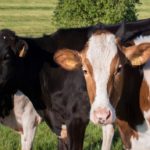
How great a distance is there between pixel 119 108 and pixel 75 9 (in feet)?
54.9

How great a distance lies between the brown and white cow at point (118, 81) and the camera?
5023 mm

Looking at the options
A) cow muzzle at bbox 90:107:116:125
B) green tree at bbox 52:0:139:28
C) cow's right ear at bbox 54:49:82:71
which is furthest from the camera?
green tree at bbox 52:0:139:28

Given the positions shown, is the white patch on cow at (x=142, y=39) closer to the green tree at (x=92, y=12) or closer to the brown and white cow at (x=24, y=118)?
the brown and white cow at (x=24, y=118)

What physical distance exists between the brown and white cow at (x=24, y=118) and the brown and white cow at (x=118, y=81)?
203 centimetres

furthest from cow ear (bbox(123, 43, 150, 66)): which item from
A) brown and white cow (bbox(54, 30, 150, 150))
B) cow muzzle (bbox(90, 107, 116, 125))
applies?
cow muzzle (bbox(90, 107, 116, 125))

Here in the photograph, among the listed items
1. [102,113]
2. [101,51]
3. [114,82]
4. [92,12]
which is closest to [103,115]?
[102,113]

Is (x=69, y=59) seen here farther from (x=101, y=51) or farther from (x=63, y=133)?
(x=63, y=133)

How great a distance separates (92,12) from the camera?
73.0 feet

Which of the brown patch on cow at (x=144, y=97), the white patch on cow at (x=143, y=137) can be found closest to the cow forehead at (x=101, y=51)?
the brown patch on cow at (x=144, y=97)

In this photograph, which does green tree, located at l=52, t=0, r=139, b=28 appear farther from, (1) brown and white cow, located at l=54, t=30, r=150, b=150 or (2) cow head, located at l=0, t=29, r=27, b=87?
(1) brown and white cow, located at l=54, t=30, r=150, b=150

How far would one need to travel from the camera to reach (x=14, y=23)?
→ 3947 cm

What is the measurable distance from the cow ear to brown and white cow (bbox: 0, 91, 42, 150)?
269cm

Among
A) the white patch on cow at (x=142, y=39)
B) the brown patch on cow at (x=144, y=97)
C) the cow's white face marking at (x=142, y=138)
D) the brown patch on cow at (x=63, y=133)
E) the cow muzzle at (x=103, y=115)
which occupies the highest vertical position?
the white patch on cow at (x=142, y=39)

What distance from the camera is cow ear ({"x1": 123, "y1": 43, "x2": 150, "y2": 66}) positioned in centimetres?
534
